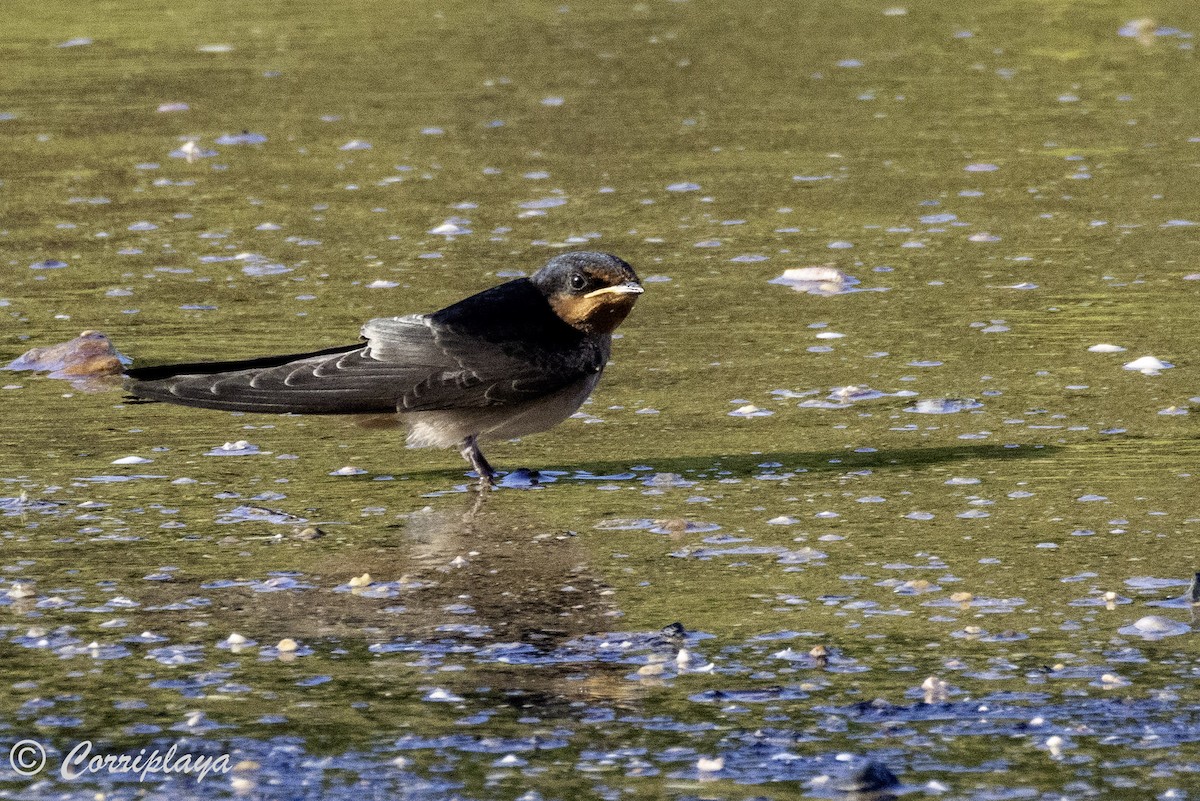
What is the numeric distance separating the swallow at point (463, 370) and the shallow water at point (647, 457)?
263 millimetres

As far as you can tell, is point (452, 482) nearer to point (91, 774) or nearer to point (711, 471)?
point (711, 471)

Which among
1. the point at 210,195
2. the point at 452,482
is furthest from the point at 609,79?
the point at 452,482

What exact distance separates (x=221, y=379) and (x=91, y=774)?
7.24 ft

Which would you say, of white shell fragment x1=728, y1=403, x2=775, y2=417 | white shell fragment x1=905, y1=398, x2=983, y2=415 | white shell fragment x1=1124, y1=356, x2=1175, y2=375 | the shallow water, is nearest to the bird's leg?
the shallow water

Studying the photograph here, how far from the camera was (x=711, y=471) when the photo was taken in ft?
20.9

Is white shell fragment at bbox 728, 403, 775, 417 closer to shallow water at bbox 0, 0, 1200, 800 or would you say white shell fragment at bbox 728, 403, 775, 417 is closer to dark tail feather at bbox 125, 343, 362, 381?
shallow water at bbox 0, 0, 1200, 800

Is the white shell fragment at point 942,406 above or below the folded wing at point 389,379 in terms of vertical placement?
below

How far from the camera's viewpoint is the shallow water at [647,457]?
4.39 meters

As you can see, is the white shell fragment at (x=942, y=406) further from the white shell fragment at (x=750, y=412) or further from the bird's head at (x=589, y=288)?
the bird's head at (x=589, y=288)

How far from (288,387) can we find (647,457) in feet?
3.96

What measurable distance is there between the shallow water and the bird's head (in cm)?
50
